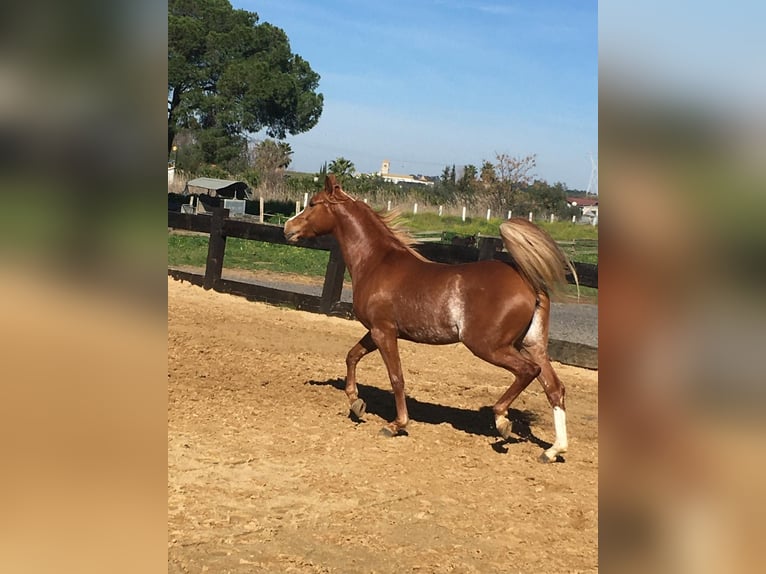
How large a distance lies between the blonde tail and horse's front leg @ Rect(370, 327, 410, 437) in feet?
3.99

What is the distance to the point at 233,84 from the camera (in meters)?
45.5

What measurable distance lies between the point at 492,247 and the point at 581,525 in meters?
6.00

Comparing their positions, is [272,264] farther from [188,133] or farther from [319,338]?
[188,133]

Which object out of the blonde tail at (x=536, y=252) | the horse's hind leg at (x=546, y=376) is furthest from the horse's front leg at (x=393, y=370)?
the blonde tail at (x=536, y=252)

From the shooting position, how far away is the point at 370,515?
4.08 metres

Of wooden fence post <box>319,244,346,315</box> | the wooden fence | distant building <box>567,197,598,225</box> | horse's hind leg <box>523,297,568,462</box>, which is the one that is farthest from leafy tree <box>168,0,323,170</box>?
horse's hind leg <box>523,297,568,462</box>

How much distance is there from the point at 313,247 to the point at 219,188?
31559 mm

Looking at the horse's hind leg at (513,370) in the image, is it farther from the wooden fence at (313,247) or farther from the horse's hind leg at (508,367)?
the wooden fence at (313,247)

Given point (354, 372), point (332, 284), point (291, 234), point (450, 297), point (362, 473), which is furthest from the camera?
point (332, 284)

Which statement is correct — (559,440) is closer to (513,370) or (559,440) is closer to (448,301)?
(513,370)

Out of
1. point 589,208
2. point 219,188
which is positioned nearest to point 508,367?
point 589,208

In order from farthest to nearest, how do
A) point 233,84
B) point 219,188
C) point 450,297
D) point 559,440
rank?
point 233,84 → point 219,188 → point 450,297 → point 559,440

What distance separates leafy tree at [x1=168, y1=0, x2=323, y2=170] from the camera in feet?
142
